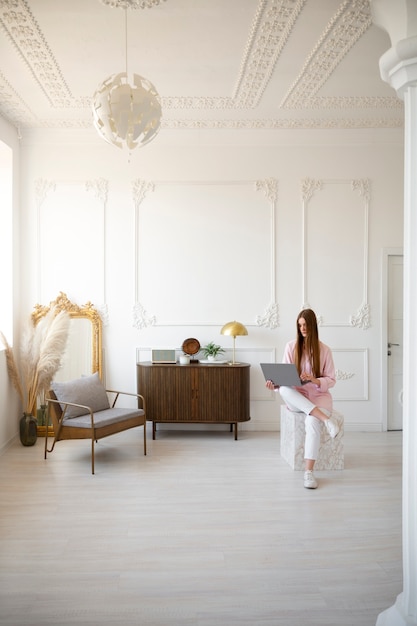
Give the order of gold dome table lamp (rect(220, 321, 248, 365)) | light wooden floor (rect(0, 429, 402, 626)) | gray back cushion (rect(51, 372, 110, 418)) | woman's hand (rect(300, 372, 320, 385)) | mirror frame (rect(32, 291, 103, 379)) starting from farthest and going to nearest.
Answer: mirror frame (rect(32, 291, 103, 379)) < gold dome table lamp (rect(220, 321, 248, 365)) < gray back cushion (rect(51, 372, 110, 418)) < woman's hand (rect(300, 372, 320, 385)) < light wooden floor (rect(0, 429, 402, 626))

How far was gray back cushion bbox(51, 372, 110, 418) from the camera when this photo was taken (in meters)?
5.82

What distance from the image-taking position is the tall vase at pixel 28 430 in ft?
21.2

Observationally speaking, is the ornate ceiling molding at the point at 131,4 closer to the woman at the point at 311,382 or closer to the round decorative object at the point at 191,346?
the woman at the point at 311,382

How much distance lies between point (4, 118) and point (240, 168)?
2803 mm

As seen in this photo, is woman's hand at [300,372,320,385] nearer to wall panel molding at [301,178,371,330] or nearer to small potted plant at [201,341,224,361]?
small potted plant at [201,341,224,361]

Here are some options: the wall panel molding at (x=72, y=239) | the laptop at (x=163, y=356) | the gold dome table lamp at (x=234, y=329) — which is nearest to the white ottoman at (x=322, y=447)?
the gold dome table lamp at (x=234, y=329)

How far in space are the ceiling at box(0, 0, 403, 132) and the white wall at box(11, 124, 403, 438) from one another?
16.1 inches

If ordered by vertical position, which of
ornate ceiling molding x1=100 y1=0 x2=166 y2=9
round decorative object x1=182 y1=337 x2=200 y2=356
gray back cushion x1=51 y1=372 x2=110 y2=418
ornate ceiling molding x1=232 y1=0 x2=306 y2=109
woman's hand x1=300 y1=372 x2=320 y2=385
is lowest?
gray back cushion x1=51 y1=372 x2=110 y2=418

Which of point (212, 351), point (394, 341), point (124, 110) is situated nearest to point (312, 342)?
point (212, 351)

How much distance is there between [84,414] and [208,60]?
3.57 m

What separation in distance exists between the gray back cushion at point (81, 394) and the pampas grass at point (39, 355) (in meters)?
0.54

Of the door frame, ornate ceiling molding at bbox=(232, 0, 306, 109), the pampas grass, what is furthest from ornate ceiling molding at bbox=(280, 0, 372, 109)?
the pampas grass

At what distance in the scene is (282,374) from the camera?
207 inches

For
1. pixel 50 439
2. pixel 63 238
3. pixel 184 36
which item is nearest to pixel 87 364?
pixel 50 439
